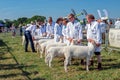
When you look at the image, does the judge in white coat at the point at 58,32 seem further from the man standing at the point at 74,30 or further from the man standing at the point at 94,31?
the man standing at the point at 94,31

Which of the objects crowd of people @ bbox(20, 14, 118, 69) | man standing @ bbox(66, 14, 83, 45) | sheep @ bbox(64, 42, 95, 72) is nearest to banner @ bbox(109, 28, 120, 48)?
crowd of people @ bbox(20, 14, 118, 69)

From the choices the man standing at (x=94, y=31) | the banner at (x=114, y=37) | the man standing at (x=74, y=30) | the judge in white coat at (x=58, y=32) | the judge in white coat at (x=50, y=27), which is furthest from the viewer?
the judge in white coat at (x=50, y=27)

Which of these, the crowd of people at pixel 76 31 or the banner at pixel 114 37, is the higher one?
the crowd of people at pixel 76 31

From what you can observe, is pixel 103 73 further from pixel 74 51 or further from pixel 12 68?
pixel 12 68

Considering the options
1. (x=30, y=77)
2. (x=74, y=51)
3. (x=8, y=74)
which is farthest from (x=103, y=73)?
(x=8, y=74)

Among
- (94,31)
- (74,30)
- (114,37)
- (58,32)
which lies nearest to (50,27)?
(58,32)

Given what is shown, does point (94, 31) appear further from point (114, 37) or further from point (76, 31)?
point (114, 37)

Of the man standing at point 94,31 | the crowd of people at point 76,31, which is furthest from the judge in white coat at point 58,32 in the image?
the man standing at point 94,31

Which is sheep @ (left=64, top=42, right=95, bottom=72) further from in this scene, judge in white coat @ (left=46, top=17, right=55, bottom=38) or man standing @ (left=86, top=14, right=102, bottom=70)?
judge in white coat @ (left=46, top=17, right=55, bottom=38)

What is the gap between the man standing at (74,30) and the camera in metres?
12.2

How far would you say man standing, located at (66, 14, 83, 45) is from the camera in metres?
12.2

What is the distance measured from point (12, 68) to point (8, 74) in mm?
1521

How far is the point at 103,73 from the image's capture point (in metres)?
10.7

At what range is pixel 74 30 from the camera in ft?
40.6
